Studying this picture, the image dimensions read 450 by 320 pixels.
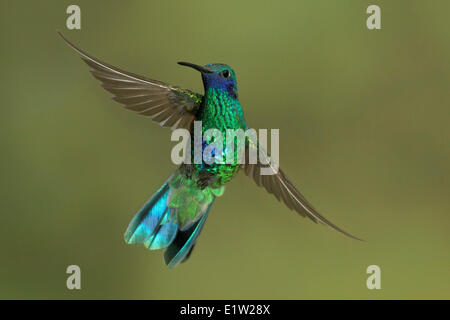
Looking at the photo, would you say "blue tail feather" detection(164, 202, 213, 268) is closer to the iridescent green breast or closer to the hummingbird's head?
the iridescent green breast

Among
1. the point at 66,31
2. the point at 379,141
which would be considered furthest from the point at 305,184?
the point at 66,31

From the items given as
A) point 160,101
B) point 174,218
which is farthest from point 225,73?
point 174,218

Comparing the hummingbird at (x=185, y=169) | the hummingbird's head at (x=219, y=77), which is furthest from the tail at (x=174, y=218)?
the hummingbird's head at (x=219, y=77)

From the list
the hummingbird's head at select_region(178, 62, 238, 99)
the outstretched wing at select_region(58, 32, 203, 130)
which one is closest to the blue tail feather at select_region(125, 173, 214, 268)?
the outstretched wing at select_region(58, 32, 203, 130)

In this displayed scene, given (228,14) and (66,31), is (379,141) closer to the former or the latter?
(228,14)

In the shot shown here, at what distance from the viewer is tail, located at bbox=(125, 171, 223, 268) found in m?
1.25

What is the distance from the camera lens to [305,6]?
2.71m

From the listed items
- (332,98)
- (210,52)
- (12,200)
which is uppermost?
(210,52)

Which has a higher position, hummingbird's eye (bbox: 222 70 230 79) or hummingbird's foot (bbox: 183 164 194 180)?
hummingbird's eye (bbox: 222 70 230 79)

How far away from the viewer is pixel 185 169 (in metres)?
1.31

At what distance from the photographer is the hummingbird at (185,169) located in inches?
44.6

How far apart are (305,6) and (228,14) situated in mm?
369

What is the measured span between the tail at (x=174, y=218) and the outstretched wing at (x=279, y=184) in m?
0.11

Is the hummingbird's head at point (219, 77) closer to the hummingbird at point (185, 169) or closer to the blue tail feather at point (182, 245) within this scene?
the hummingbird at point (185, 169)
